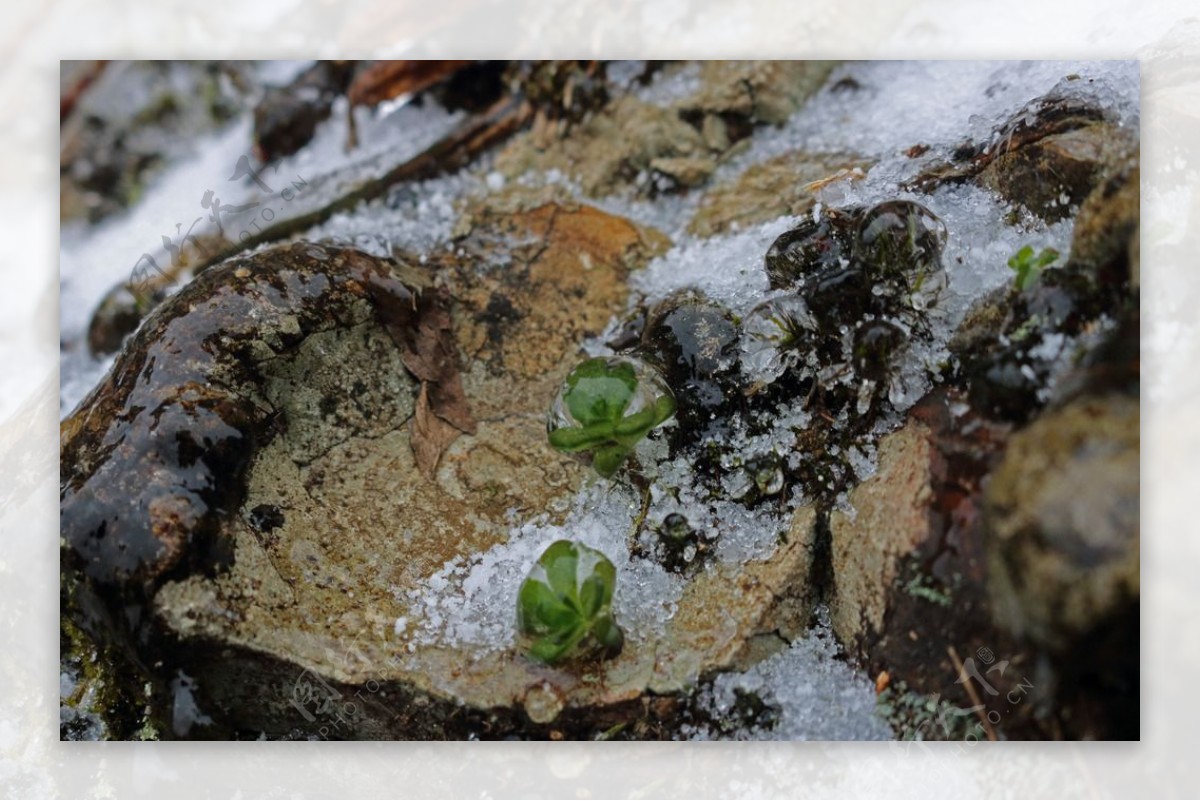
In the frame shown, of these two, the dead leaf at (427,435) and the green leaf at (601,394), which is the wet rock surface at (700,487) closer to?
the dead leaf at (427,435)

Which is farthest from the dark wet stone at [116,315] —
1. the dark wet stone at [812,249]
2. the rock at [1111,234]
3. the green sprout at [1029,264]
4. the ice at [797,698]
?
the rock at [1111,234]

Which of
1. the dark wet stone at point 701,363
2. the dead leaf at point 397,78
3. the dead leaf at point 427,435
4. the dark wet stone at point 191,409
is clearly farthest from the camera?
the dead leaf at point 397,78

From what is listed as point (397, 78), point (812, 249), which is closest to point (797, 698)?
point (812, 249)

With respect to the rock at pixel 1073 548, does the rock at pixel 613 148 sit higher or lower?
higher

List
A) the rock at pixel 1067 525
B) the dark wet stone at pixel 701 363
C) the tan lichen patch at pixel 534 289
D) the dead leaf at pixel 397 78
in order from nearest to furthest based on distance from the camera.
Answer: the rock at pixel 1067 525, the dark wet stone at pixel 701 363, the tan lichen patch at pixel 534 289, the dead leaf at pixel 397 78

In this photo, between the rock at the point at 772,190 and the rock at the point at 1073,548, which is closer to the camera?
the rock at the point at 1073,548

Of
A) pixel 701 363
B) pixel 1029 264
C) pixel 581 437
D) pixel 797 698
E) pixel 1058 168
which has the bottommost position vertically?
pixel 797 698

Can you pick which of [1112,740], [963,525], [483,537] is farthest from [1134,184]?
[483,537]

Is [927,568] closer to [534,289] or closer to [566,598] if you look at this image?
[566,598]
